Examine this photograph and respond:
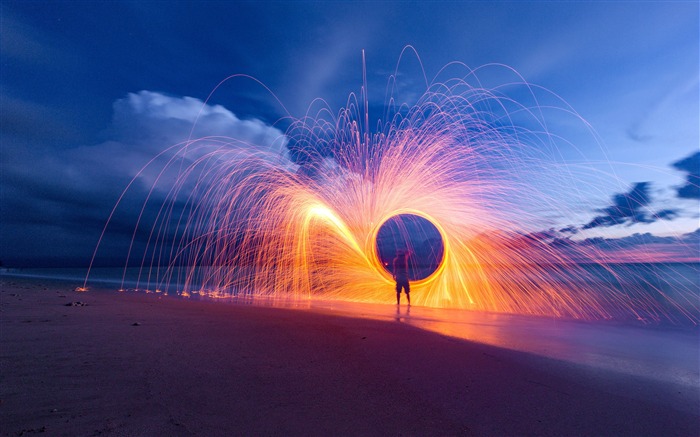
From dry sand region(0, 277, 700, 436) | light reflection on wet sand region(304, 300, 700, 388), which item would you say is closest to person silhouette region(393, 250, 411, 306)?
light reflection on wet sand region(304, 300, 700, 388)

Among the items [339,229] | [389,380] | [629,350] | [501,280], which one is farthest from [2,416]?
[501,280]

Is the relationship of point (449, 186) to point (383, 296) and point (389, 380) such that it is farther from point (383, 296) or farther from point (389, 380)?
point (389, 380)

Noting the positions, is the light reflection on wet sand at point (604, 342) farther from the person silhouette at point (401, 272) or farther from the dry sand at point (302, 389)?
the person silhouette at point (401, 272)

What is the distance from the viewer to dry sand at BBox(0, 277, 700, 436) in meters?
3.12

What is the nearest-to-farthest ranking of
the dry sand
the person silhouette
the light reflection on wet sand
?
the dry sand
the light reflection on wet sand
the person silhouette

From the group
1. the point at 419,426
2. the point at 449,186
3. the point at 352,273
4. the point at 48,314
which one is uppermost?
the point at 449,186

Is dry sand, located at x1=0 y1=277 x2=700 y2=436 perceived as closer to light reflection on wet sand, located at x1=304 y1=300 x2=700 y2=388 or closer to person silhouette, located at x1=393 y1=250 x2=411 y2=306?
light reflection on wet sand, located at x1=304 y1=300 x2=700 y2=388

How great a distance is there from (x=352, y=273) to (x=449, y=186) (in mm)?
8574

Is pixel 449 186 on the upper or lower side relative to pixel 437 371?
upper

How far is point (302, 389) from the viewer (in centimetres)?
393

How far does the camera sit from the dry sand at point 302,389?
10.2ft

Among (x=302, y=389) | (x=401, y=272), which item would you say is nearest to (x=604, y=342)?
(x=302, y=389)

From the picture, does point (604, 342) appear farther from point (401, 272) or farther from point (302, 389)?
point (401, 272)

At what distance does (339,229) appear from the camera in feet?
62.2
